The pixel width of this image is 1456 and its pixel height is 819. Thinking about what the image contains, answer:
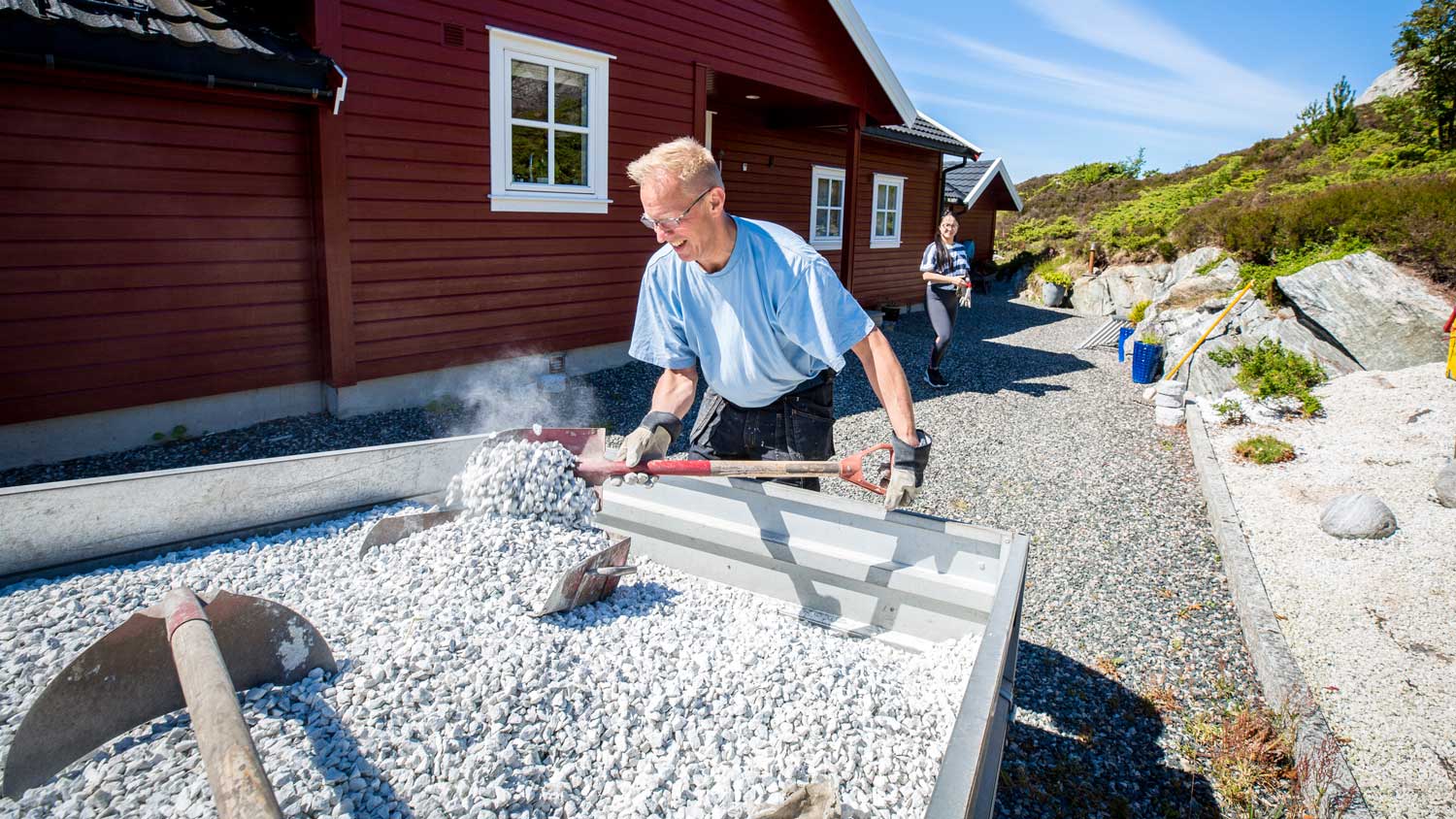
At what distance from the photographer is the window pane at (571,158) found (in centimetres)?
696

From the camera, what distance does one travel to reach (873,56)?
9.41m

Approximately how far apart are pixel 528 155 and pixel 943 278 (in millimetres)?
4050

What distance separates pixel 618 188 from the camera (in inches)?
295

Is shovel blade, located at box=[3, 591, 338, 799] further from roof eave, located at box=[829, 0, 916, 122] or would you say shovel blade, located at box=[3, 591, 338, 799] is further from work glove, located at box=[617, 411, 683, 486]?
roof eave, located at box=[829, 0, 916, 122]

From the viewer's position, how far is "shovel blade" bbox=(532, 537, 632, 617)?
2.13m

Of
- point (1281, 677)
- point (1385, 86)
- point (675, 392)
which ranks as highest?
point (1385, 86)

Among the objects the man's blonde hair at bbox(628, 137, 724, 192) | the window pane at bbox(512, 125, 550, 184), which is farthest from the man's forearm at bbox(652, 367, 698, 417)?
the window pane at bbox(512, 125, 550, 184)

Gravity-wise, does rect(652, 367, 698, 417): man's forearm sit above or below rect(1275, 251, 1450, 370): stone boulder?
below

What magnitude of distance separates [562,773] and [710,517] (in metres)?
1.08

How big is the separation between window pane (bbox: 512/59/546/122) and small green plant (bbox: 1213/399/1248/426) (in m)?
6.32

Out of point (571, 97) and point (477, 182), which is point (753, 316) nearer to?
point (477, 182)

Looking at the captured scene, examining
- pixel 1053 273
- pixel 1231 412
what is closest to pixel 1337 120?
pixel 1053 273

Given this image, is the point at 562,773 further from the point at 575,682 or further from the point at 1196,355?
the point at 1196,355

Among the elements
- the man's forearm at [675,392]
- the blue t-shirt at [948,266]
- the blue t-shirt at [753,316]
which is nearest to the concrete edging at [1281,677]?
the blue t-shirt at [753,316]
